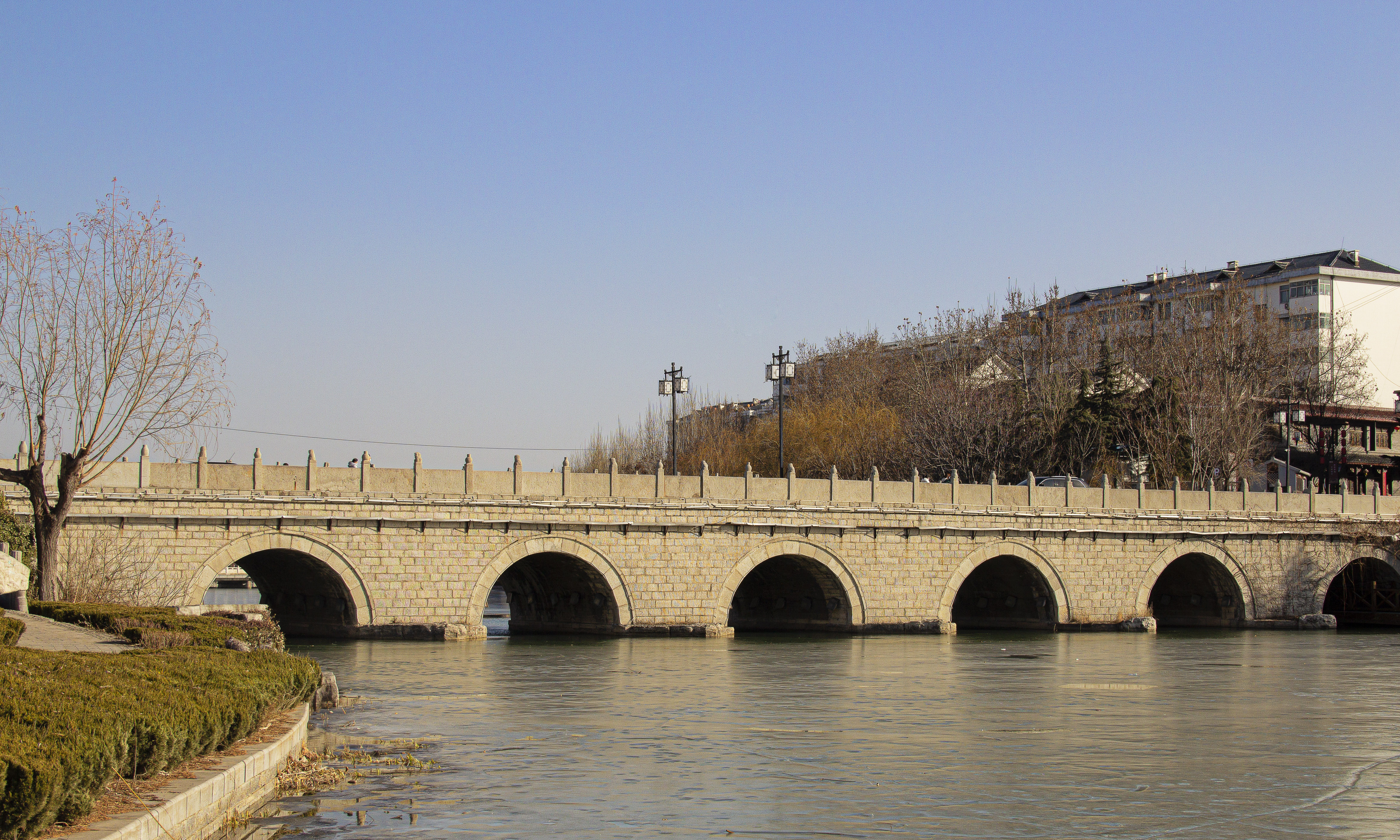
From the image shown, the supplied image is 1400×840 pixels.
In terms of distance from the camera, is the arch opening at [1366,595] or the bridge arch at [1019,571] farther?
the arch opening at [1366,595]

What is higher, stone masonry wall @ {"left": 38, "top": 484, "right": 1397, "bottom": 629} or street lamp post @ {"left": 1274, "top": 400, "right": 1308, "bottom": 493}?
street lamp post @ {"left": 1274, "top": 400, "right": 1308, "bottom": 493}

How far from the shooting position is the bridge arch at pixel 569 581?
104 ft

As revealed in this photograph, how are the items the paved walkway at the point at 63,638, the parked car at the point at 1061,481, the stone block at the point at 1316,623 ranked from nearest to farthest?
the paved walkway at the point at 63,638 → the stone block at the point at 1316,623 → the parked car at the point at 1061,481

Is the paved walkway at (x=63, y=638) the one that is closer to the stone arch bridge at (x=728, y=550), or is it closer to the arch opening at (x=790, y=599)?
the stone arch bridge at (x=728, y=550)

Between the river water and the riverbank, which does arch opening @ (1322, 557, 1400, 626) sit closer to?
the river water

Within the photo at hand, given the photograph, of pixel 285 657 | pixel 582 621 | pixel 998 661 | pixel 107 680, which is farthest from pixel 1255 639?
pixel 107 680

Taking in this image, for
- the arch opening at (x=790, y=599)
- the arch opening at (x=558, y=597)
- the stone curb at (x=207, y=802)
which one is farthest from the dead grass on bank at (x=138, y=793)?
the arch opening at (x=790, y=599)

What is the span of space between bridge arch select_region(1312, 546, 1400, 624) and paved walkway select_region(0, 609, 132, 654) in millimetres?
40168

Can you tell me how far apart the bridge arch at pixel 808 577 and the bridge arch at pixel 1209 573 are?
10247 mm

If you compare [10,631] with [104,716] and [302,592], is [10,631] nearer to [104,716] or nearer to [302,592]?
[104,716]

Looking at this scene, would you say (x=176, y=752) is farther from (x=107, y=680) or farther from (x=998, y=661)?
(x=998, y=661)

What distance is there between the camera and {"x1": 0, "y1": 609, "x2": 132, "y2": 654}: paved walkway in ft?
48.4

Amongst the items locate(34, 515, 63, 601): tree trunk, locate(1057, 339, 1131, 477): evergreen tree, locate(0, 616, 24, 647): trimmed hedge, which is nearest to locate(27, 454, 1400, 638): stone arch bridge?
locate(34, 515, 63, 601): tree trunk

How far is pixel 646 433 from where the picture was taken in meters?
69.5
